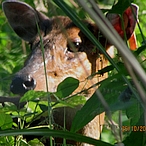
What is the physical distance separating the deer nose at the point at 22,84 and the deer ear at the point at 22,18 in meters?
0.96

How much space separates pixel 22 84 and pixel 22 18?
137 cm

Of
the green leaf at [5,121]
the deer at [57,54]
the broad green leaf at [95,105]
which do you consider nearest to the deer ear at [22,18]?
the deer at [57,54]

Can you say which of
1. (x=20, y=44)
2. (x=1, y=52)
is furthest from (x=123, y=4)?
(x=20, y=44)

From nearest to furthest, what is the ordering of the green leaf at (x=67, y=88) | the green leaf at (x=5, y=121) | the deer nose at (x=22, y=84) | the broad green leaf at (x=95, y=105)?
the broad green leaf at (x=95, y=105)
the green leaf at (x=67, y=88)
the green leaf at (x=5, y=121)
the deer nose at (x=22, y=84)

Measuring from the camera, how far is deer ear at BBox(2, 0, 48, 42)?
16.2 ft

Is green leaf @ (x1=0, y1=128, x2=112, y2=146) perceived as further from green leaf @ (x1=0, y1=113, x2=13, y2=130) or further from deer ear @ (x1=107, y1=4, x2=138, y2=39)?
deer ear @ (x1=107, y1=4, x2=138, y2=39)

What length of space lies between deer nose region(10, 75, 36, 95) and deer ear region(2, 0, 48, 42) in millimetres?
963

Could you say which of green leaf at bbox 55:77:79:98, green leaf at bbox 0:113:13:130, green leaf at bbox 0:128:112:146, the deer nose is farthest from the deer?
green leaf at bbox 0:128:112:146

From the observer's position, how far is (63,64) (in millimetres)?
4449

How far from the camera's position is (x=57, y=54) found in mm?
4523

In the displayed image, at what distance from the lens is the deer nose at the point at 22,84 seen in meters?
3.90

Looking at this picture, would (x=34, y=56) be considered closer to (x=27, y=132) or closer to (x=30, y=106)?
(x=30, y=106)

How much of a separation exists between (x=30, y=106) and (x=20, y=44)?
11.6 ft

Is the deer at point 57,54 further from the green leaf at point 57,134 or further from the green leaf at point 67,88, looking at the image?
the green leaf at point 57,134
